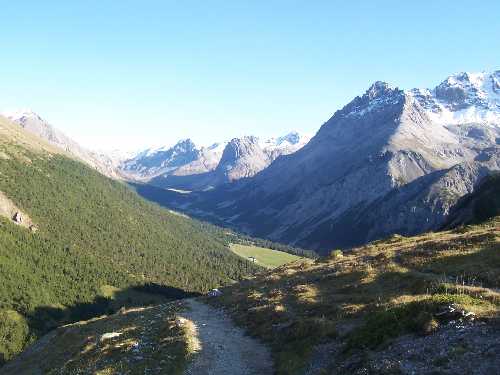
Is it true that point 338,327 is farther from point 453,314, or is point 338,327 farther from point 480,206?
point 480,206

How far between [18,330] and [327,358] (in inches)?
8054

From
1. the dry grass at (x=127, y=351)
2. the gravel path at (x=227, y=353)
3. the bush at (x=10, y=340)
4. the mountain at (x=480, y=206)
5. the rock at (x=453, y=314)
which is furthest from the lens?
the bush at (x=10, y=340)

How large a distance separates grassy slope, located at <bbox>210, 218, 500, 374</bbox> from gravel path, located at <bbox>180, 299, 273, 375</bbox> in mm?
1270

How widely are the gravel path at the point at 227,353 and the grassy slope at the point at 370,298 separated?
50.0 inches

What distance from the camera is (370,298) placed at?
41.2 m

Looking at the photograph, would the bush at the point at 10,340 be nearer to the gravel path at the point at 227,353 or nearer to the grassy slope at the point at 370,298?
the grassy slope at the point at 370,298

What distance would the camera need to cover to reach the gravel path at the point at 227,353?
3412 centimetres

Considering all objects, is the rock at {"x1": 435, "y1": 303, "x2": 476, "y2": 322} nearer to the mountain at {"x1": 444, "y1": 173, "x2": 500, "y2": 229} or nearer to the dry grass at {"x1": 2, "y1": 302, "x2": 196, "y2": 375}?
the dry grass at {"x1": 2, "y1": 302, "x2": 196, "y2": 375}

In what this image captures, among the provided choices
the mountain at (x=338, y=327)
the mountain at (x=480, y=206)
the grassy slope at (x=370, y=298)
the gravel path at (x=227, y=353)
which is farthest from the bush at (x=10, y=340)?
the mountain at (x=480, y=206)

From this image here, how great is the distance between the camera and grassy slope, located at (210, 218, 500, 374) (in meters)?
29.8

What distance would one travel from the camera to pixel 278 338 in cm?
3950

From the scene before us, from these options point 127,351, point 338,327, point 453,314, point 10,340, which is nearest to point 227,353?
point 338,327

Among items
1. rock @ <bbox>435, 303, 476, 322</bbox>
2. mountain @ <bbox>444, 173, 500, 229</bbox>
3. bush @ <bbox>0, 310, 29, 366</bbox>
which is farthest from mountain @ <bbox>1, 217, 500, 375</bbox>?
bush @ <bbox>0, 310, 29, 366</bbox>

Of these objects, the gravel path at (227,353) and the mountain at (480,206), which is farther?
the mountain at (480,206)
